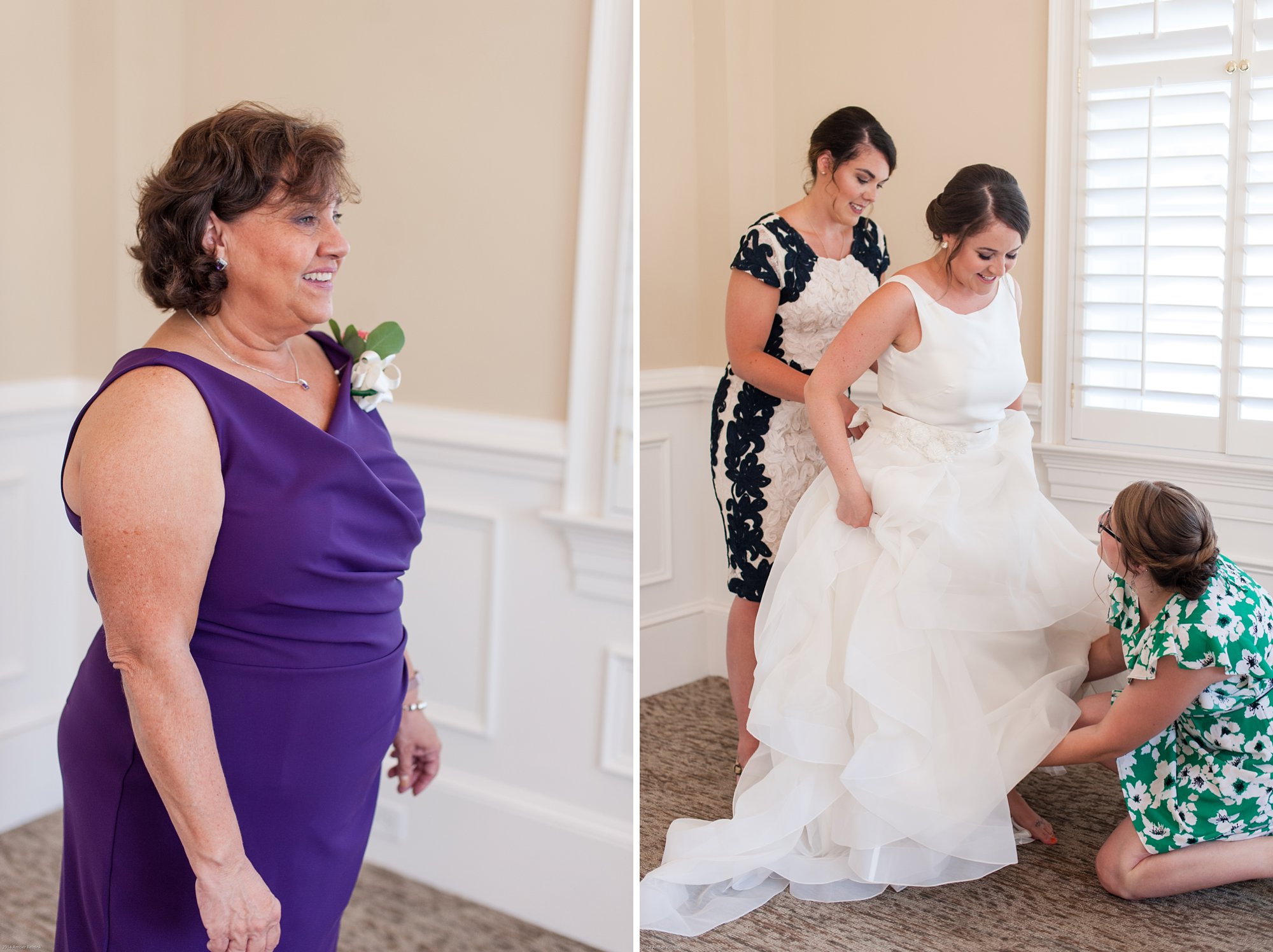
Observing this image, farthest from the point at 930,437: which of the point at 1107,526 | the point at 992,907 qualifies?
the point at 992,907

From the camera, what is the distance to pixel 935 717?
2.07 m

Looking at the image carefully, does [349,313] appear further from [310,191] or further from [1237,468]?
[1237,468]

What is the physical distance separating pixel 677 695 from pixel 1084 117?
1381mm

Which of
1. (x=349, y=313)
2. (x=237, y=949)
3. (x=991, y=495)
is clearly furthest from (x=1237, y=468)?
(x=349, y=313)

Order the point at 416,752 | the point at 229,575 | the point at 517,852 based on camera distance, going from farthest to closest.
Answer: the point at 517,852 → the point at 416,752 → the point at 229,575

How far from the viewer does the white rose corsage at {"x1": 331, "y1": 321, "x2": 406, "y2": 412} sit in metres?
1.75

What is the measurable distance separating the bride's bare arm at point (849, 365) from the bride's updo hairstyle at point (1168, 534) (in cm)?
47

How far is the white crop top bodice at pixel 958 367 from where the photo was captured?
198 cm

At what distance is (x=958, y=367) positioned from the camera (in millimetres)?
2088

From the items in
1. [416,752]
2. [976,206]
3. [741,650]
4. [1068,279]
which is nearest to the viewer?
[1068,279]

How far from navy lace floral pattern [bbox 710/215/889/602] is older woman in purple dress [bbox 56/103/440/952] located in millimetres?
876

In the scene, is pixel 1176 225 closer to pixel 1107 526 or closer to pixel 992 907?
pixel 1107 526

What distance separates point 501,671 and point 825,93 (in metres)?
1.56

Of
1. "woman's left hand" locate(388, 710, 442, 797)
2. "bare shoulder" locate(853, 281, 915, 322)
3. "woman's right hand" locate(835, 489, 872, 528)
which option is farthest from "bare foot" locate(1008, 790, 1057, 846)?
"woman's left hand" locate(388, 710, 442, 797)
